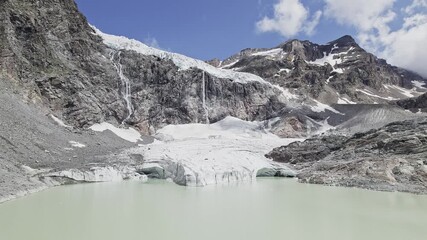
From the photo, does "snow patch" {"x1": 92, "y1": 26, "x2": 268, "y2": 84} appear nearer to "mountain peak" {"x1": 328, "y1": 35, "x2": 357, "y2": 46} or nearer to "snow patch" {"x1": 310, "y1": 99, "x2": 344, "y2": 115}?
"snow patch" {"x1": 310, "y1": 99, "x2": 344, "y2": 115}

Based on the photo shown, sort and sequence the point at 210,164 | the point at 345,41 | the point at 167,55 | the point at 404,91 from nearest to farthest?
the point at 210,164
the point at 167,55
the point at 404,91
the point at 345,41

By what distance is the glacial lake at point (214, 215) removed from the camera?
39.2 ft

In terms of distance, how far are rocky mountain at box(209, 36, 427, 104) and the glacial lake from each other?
78882 mm

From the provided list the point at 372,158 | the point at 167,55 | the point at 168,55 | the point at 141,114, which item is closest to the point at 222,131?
the point at 141,114

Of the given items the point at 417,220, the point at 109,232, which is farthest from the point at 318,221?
the point at 109,232

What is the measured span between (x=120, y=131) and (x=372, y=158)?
37222 millimetres

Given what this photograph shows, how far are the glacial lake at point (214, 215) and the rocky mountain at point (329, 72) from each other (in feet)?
259

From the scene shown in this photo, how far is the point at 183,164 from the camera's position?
27438 millimetres

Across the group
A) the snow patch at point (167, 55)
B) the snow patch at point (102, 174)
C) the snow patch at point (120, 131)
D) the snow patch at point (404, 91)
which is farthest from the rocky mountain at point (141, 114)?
the snow patch at point (404, 91)

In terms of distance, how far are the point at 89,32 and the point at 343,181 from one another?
5494 cm

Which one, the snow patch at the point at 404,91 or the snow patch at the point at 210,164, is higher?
the snow patch at the point at 404,91

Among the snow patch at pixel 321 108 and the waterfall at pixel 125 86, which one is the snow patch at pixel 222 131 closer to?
the waterfall at pixel 125 86

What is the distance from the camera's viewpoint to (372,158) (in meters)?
28.5

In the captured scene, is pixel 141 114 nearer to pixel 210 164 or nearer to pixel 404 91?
pixel 210 164
